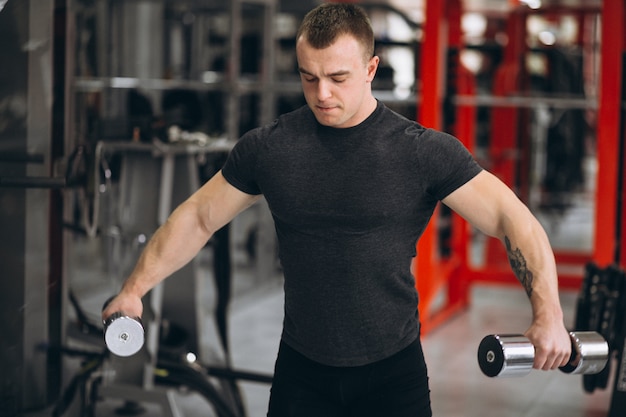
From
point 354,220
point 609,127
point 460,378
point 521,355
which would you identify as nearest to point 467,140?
point 609,127

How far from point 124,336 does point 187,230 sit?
34cm

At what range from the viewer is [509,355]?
1883mm

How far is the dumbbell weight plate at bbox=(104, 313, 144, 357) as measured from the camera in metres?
2.06

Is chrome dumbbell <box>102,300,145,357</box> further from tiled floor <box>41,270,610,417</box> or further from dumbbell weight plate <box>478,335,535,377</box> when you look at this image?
tiled floor <box>41,270,610,417</box>

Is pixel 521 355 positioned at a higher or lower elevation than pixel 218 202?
lower

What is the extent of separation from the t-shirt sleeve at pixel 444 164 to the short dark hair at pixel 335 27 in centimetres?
23

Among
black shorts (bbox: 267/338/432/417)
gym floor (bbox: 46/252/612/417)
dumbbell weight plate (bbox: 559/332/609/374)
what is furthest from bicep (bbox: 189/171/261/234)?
gym floor (bbox: 46/252/612/417)

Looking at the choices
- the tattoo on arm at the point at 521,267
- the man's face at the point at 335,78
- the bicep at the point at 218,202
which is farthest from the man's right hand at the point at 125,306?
the tattoo on arm at the point at 521,267

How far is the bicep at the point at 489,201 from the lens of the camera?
2.10 m

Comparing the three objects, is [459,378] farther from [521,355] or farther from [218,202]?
[521,355]

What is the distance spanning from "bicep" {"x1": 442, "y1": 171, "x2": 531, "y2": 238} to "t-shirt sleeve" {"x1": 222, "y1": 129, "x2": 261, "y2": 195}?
0.43 metres

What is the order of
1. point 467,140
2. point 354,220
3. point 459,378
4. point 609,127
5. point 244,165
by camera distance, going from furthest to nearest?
1. point 467,140
2. point 609,127
3. point 459,378
4. point 244,165
5. point 354,220

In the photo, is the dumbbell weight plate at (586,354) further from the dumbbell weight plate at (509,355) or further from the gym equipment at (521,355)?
the dumbbell weight plate at (509,355)

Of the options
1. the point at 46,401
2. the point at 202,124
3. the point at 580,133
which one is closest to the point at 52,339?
the point at 46,401
